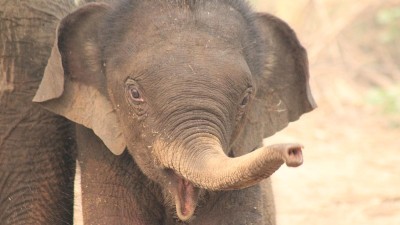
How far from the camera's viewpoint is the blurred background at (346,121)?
31.1 ft

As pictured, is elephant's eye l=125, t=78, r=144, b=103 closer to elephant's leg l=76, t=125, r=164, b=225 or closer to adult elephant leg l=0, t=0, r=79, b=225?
elephant's leg l=76, t=125, r=164, b=225

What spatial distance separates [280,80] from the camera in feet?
18.7

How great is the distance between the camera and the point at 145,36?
5195 millimetres

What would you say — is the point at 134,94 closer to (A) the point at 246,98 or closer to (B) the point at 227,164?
(A) the point at 246,98

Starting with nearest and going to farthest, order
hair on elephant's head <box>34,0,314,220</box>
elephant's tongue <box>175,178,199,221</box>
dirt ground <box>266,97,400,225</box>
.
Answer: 1. hair on elephant's head <box>34,0,314,220</box>
2. elephant's tongue <box>175,178,199,221</box>
3. dirt ground <box>266,97,400,225</box>

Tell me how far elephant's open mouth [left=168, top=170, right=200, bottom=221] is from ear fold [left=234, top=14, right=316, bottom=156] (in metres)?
0.58

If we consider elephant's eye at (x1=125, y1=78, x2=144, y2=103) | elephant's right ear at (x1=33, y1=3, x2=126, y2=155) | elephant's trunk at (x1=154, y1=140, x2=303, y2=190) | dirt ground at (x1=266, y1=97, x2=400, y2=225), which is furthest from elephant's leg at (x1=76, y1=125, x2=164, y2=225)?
dirt ground at (x1=266, y1=97, x2=400, y2=225)

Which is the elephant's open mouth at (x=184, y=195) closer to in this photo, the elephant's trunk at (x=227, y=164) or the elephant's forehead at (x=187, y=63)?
the elephant's trunk at (x=227, y=164)

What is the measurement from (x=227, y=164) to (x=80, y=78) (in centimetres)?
117

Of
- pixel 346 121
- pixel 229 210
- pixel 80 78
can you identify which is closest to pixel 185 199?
pixel 229 210

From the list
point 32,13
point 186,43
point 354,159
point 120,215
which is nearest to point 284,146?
point 186,43

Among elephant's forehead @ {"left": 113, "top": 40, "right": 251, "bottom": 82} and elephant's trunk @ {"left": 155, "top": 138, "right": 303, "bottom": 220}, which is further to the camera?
elephant's forehead @ {"left": 113, "top": 40, "right": 251, "bottom": 82}

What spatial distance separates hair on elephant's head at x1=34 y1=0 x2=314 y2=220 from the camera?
4891 mm

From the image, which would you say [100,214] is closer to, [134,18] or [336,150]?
[134,18]
